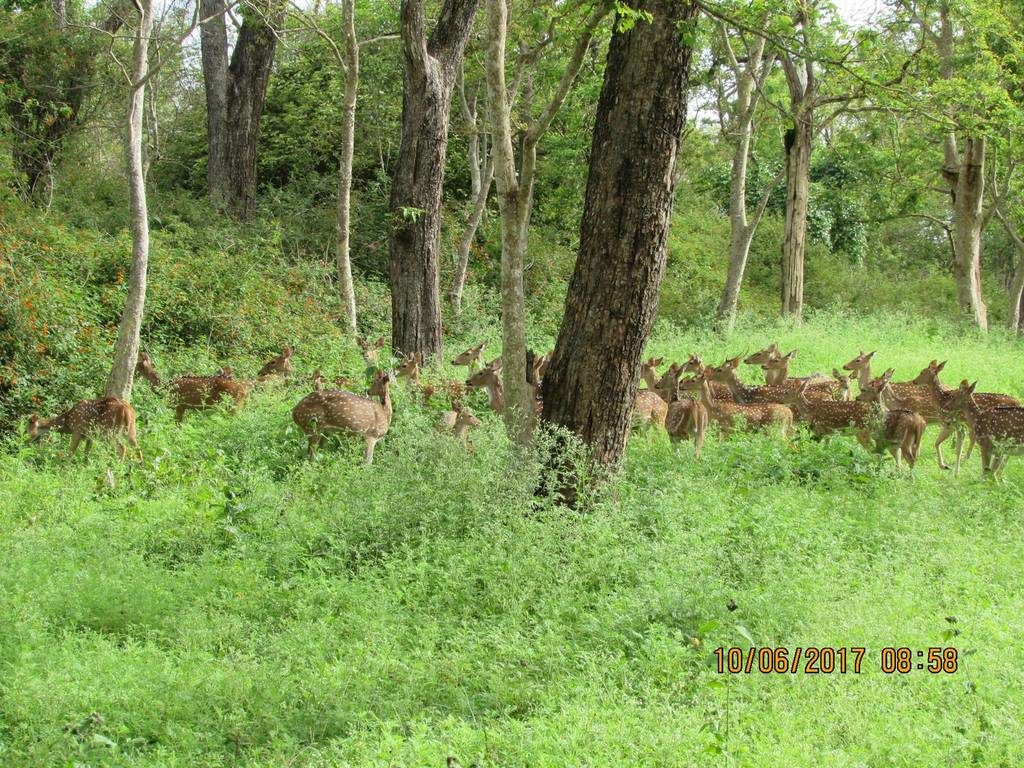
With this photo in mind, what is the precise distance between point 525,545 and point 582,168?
18806mm

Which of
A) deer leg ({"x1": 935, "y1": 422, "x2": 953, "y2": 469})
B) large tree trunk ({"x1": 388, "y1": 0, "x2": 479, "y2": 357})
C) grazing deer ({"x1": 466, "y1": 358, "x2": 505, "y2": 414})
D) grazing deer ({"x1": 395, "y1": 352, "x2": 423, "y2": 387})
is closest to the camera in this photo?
deer leg ({"x1": 935, "y1": 422, "x2": 953, "y2": 469})

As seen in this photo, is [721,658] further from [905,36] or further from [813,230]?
[813,230]

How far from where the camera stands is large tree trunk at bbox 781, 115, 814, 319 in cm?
2178

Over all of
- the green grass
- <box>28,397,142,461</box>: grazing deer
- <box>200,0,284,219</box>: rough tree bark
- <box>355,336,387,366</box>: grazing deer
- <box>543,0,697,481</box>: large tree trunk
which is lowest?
the green grass

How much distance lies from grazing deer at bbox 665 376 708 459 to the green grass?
48 cm

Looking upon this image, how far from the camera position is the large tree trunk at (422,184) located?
14.4 meters

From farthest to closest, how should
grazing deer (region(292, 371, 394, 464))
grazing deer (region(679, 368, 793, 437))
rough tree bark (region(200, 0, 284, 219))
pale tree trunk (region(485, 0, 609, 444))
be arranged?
rough tree bark (region(200, 0, 284, 219)), grazing deer (region(679, 368, 793, 437)), grazing deer (region(292, 371, 394, 464)), pale tree trunk (region(485, 0, 609, 444))

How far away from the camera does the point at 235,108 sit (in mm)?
21844

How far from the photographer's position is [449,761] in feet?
15.8

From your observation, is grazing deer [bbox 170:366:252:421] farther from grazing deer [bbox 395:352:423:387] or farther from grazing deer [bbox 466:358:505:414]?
grazing deer [bbox 466:358:505:414]

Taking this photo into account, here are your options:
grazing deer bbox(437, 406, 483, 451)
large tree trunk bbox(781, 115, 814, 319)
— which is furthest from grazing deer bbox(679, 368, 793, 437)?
large tree trunk bbox(781, 115, 814, 319)

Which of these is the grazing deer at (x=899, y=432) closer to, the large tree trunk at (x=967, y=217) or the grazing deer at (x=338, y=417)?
the grazing deer at (x=338, y=417)

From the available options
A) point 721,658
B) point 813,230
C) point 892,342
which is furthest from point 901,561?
point 813,230

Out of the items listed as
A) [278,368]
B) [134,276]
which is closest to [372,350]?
[278,368]
